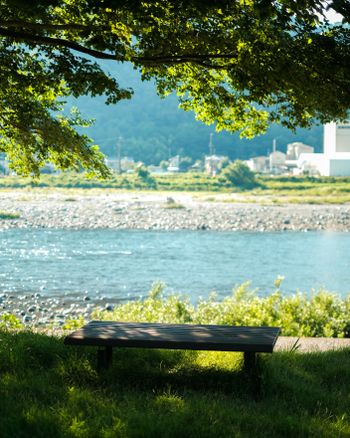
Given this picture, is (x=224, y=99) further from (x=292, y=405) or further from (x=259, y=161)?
(x=259, y=161)

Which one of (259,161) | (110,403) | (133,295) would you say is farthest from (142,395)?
(259,161)

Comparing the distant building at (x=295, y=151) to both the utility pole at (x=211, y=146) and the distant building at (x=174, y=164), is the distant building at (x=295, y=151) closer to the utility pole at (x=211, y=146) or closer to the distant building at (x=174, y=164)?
the utility pole at (x=211, y=146)

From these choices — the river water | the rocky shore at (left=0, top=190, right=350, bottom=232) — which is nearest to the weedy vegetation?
the river water

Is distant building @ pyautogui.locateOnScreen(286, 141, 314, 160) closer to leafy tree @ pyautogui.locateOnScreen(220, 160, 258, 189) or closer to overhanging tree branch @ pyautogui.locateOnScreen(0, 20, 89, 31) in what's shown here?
leafy tree @ pyautogui.locateOnScreen(220, 160, 258, 189)

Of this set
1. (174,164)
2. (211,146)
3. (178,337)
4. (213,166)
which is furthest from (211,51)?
(211,146)

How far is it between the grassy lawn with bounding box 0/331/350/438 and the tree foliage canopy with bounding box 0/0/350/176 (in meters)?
2.24

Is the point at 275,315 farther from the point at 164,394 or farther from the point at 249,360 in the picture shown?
the point at 164,394

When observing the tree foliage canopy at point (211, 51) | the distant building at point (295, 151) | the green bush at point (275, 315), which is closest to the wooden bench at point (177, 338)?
the tree foliage canopy at point (211, 51)

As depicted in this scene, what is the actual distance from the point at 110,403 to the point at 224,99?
13.0 ft

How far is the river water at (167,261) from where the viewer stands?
2192 cm

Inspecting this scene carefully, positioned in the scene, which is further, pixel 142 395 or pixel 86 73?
pixel 86 73

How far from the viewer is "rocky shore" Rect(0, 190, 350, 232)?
45156 mm

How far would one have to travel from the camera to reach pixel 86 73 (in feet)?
21.3

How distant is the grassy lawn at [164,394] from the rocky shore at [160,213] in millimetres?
38379
